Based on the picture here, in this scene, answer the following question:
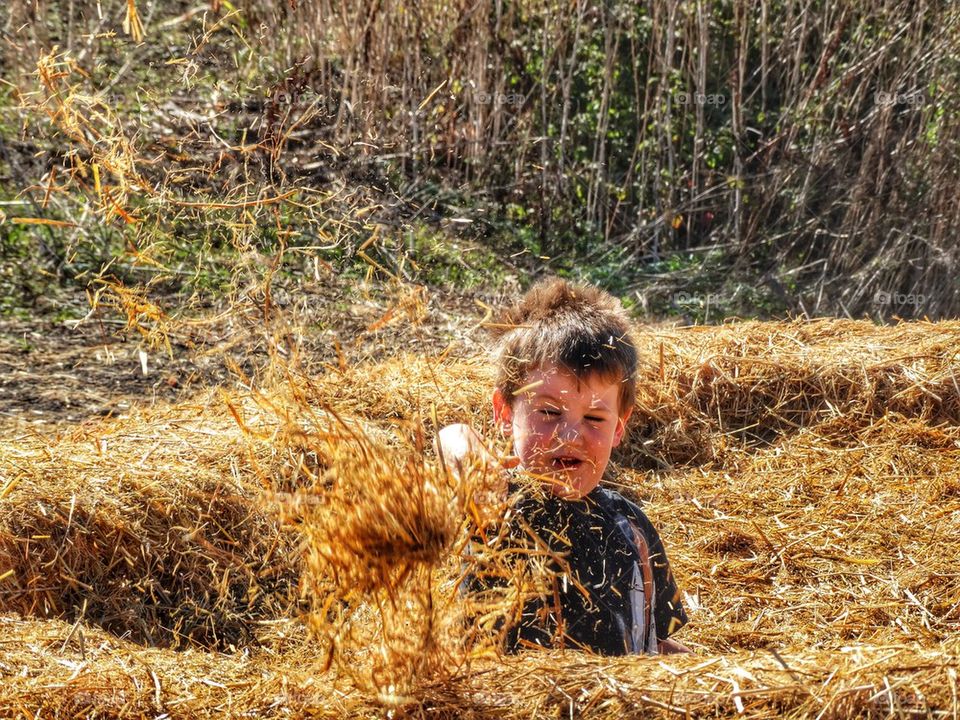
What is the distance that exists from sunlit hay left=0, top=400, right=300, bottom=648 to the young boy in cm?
70

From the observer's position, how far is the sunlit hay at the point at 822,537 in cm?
305

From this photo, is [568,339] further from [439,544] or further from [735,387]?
[735,387]

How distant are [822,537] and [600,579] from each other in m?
1.10

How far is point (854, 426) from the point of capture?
166 inches

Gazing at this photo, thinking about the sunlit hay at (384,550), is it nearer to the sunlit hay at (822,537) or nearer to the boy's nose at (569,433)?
the boy's nose at (569,433)

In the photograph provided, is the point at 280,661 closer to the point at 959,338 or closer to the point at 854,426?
the point at 854,426

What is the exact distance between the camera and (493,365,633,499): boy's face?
2.59 meters

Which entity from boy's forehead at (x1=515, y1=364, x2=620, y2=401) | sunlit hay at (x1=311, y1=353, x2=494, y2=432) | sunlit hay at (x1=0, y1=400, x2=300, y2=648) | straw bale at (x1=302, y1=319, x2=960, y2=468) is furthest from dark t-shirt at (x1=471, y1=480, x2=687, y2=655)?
straw bale at (x1=302, y1=319, x2=960, y2=468)

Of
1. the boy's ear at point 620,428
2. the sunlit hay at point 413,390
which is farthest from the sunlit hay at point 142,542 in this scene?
the boy's ear at point 620,428

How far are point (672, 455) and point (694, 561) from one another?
29.7 inches

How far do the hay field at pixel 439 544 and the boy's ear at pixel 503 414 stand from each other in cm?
25

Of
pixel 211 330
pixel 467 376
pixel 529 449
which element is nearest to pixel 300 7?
pixel 211 330

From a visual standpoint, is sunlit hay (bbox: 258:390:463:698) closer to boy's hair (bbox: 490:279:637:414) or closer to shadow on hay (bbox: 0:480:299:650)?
boy's hair (bbox: 490:279:637:414)

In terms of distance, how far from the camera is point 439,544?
2.02 metres
